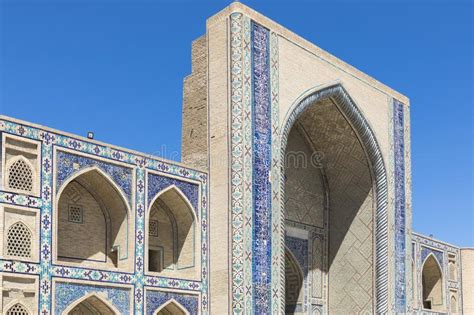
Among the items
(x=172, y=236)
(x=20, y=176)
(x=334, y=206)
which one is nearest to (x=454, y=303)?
(x=334, y=206)

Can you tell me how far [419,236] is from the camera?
15.8 m

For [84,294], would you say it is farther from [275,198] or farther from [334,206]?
[334,206]

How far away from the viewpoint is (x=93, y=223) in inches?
378

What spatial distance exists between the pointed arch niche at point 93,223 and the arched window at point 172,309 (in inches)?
37.3

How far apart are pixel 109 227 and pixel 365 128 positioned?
599cm

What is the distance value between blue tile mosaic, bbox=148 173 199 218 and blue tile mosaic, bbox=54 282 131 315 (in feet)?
4.60

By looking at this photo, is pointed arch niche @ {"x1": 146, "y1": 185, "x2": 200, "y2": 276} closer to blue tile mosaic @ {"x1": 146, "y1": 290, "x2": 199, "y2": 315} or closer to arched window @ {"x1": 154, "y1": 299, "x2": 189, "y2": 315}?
blue tile mosaic @ {"x1": 146, "y1": 290, "x2": 199, "y2": 315}

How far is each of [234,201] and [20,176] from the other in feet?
10.8

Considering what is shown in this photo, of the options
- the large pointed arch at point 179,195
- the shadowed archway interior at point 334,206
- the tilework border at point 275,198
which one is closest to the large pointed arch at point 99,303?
the large pointed arch at point 179,195

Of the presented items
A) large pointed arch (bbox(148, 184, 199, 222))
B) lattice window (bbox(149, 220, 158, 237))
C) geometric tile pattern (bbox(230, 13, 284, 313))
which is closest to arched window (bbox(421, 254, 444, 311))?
geometric tile pattern (bbox(230, 13, 284, 313))

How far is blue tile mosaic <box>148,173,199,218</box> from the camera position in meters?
9.79

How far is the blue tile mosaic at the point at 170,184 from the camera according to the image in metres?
9.79

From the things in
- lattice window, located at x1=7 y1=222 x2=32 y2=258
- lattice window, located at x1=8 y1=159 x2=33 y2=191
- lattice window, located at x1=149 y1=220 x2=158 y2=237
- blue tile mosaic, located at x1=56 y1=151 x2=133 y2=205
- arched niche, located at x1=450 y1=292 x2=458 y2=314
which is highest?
blue tile mosaic, located at x1=56 y1=151 x2=133 y2=205

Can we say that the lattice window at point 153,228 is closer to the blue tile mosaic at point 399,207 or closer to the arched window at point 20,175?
the arched window at point 20,175
